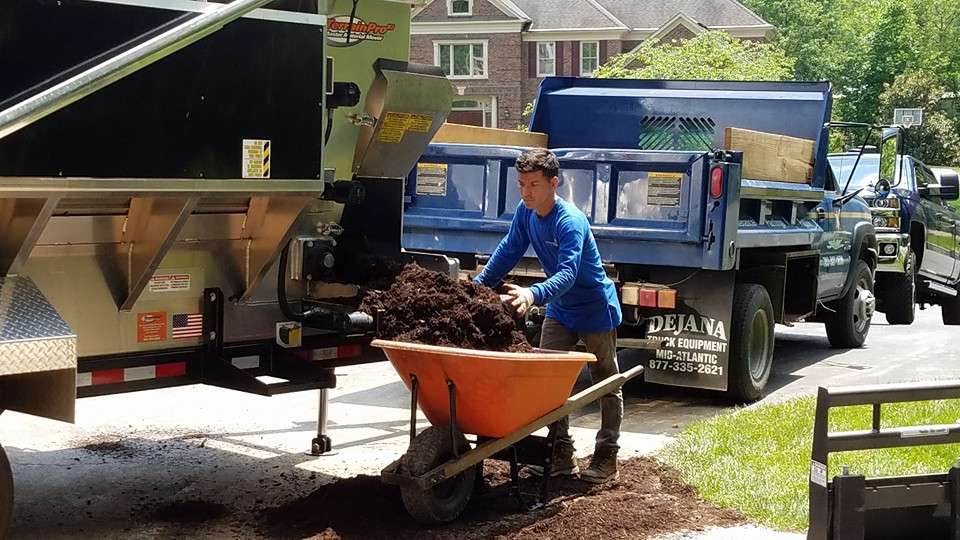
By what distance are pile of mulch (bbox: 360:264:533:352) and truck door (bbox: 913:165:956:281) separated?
11271 millimetres

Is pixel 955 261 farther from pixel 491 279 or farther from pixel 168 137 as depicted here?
pixel 168 137

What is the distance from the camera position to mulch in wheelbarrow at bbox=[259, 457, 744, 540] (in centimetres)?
604

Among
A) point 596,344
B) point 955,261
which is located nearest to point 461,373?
point 596,344

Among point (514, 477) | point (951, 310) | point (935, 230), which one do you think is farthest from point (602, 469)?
point (951, 310)

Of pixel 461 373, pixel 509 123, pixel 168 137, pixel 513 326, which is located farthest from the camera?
pixel 509 123

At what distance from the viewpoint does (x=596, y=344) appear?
7137 millimetres

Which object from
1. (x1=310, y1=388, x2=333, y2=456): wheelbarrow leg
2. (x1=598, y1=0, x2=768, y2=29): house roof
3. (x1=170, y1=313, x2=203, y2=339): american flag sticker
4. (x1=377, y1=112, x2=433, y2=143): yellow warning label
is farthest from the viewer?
(x1=598, y1=0, x2=768, y2=29): house roof

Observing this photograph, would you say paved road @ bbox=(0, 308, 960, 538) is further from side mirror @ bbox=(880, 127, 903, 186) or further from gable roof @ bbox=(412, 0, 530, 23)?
gable roof @ bbox=(412, 0, 530, 23)

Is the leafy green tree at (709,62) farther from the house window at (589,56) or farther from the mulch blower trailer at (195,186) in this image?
the mulch blower trailer at (195,186)

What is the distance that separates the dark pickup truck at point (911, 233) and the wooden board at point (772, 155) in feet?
10.6

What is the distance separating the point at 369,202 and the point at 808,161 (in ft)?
18.0

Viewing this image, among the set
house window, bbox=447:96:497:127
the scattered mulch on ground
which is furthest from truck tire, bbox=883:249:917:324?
house window, bbox=447:96:497:127

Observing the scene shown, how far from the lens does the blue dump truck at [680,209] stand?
920 centimetres

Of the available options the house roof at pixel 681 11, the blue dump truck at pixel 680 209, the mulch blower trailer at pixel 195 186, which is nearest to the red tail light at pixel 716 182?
the blue dump truck at pixel 680 209
